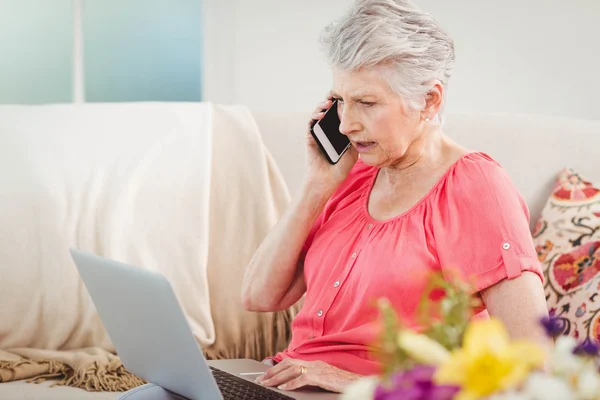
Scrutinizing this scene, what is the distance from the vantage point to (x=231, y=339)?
219 cm

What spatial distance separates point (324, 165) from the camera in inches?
71.1

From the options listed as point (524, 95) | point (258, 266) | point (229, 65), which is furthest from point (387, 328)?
point (229, 65)

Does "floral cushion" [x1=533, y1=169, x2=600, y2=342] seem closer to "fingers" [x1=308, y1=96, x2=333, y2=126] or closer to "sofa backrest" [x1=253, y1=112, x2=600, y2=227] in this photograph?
"sofa backrest" [x1=253, y1=112, x2=600, y2=227]

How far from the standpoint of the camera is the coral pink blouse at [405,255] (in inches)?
56.7

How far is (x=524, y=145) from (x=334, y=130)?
0.73m

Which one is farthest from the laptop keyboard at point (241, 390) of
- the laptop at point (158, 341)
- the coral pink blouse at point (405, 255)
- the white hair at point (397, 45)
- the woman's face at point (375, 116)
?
the white hair at point (397, 45)

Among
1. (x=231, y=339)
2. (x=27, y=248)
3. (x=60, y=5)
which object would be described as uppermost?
(x=60, y=5)

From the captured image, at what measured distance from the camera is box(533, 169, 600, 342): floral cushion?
1958 millimetres

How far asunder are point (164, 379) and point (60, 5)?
2.58 metres

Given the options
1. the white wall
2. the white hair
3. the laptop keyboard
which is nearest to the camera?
the laptop keyboard

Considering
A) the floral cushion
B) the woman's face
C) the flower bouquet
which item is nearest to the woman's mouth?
the woman's face

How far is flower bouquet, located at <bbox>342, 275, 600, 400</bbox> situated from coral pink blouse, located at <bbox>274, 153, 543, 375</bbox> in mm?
734

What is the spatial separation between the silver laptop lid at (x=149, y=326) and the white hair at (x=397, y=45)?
0.60m

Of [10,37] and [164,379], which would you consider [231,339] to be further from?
[10,37]
